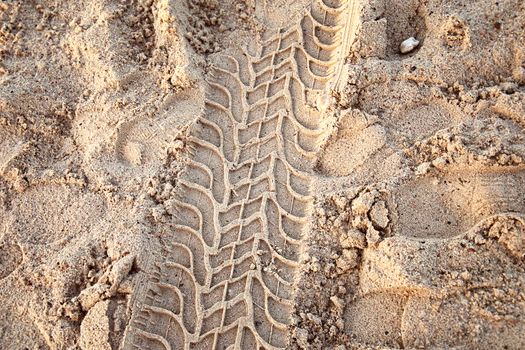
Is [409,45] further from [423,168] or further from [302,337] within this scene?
[302,337]

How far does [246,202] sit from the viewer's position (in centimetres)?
200

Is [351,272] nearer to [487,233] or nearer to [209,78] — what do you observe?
[487,233]

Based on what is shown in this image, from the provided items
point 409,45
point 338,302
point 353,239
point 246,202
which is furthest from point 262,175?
point 409,45

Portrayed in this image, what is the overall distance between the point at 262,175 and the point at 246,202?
0.13m

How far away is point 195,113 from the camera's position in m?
2.17

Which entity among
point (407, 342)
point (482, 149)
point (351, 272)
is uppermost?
point (482, 149)

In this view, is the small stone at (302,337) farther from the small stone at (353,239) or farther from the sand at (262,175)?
the small stone at (353,239)

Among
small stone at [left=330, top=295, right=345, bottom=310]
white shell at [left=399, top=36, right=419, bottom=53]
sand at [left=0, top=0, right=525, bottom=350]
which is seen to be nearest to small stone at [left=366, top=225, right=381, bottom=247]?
sand at [left=0, top=0, right=525, bottom=350]

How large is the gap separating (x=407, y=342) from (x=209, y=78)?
138 centimetres

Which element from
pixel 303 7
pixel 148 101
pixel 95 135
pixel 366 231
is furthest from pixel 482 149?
pixel 95 135

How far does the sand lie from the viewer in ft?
5.61

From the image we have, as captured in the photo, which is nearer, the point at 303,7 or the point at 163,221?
the point at 163,221

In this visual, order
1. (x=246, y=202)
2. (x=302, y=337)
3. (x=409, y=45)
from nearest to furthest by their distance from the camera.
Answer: (x=302, y=337), (x=246, y=202), (x=409, y=45)

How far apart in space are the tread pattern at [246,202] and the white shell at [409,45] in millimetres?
280
